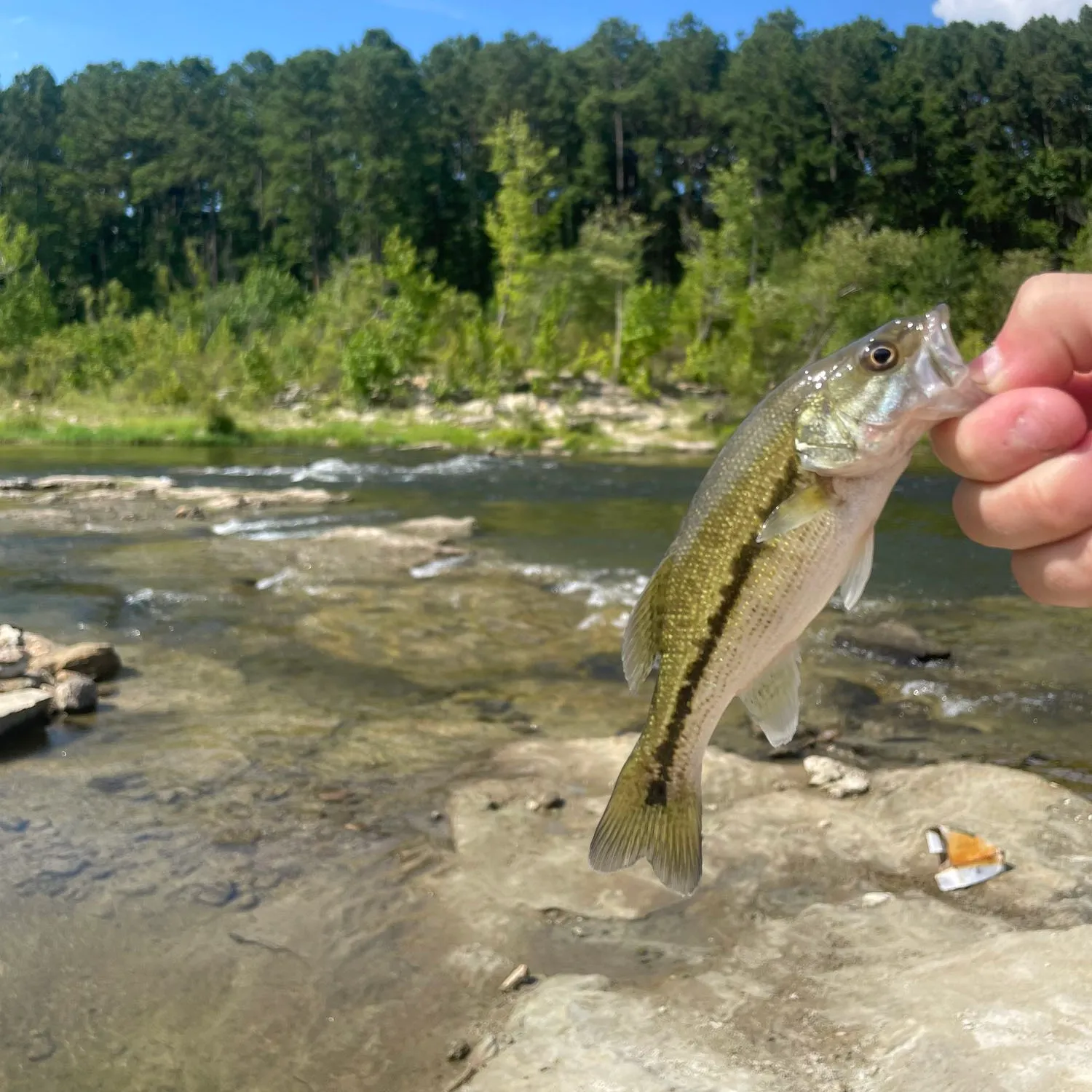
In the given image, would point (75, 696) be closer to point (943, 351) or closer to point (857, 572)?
point (857, 572)

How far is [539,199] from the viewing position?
81188mm

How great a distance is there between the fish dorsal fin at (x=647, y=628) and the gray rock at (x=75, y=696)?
8114 mm

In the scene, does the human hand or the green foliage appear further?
the green foliage

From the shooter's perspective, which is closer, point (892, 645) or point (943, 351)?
point (943, 351)

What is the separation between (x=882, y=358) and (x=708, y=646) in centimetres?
88

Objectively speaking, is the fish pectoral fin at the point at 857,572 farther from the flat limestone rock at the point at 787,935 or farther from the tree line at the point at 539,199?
the tree line at the point at 539,199

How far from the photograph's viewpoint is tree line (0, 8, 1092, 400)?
55.3 metres

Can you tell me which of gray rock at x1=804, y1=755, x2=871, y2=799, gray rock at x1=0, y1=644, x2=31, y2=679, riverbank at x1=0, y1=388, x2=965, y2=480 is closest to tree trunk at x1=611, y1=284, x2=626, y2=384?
riverbank at x1=0, y1=388, x2=965, y2=480

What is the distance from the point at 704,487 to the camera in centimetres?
266

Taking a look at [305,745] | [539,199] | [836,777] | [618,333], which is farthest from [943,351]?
[539,199]

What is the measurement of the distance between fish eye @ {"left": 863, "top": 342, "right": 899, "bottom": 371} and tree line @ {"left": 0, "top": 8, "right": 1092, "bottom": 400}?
159ft

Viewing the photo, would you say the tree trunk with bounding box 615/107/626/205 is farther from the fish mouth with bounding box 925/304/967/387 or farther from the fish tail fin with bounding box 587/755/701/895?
the fish mouth with bounding box 925/304/967/387

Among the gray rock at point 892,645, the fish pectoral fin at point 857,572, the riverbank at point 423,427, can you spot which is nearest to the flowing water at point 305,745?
the gray rock at point 892,645

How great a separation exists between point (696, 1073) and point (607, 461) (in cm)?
3431
